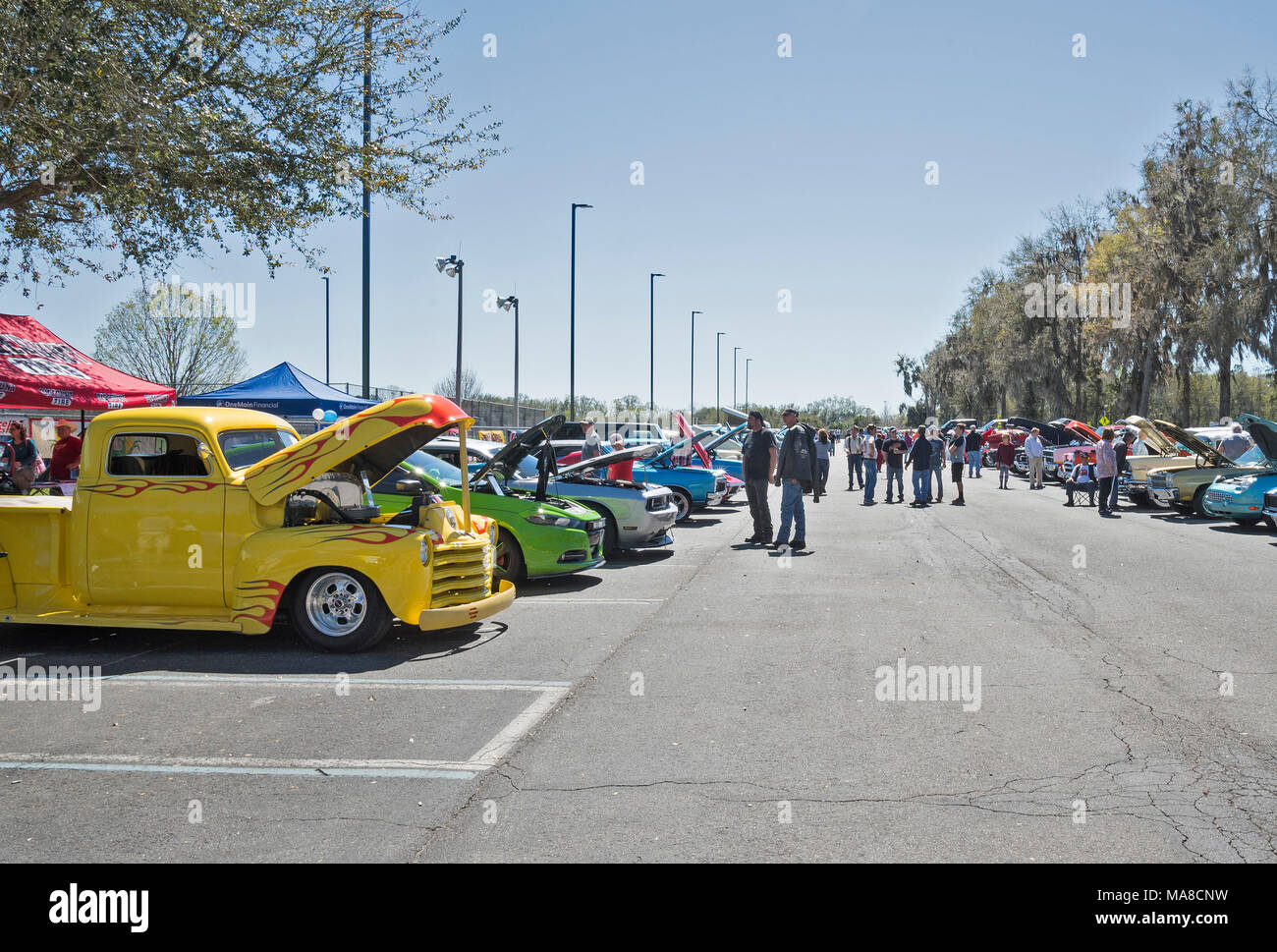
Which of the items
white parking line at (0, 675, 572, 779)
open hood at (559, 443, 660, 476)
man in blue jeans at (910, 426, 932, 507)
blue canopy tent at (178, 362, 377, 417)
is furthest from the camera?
man in blue jeans at (910, 426, 932, 507)

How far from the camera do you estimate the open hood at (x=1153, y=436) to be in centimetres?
2020

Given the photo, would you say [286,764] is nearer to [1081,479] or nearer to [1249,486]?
[1249,486]

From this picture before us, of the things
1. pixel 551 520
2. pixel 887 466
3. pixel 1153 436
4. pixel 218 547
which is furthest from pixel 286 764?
pixel 1153 436

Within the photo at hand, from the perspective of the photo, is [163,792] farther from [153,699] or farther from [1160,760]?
[1160,760]

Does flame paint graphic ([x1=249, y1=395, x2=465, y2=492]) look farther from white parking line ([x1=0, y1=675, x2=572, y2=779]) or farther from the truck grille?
white parking line ([x1=0, y1=675, x2=572, y2=779])

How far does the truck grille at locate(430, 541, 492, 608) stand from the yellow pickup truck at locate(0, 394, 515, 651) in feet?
0.04

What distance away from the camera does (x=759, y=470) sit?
556 inches

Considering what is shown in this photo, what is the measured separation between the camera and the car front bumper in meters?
7.24

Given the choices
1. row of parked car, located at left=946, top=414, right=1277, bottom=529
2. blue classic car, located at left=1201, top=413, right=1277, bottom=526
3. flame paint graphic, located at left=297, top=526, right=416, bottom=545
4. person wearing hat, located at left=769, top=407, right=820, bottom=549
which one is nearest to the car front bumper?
flame paint graphic, located at left=297, top=526, right=416, bottom=545

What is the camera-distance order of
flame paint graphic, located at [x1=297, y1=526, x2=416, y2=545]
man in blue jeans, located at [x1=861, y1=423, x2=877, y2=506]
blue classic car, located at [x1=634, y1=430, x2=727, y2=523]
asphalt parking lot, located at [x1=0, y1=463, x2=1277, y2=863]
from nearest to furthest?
1. asphalt parking lot, located at [x1=0, y1=463, x2=1277, y2=863]
2. flame paint graphic, located at [x1=297, y1=526, x2=416, y2=545]
3. blue classic car, located at [x1=634, y1=430, x2=727, y2=523]
4. man in blue jeans, located at [x1=861, y1=423, x2=877, y2=506]

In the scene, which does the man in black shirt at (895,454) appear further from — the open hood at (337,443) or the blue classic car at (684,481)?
the open hood at (337,443)

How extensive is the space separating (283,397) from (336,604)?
10.9m
